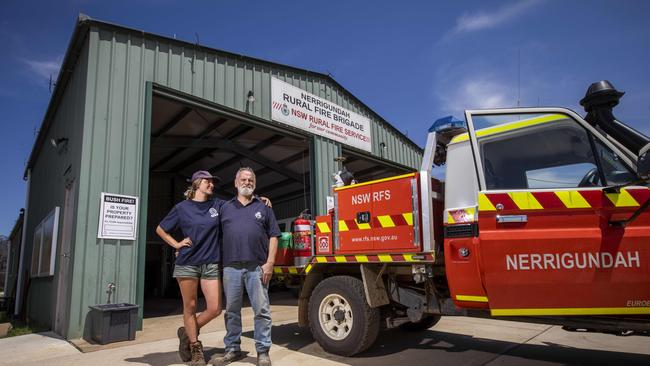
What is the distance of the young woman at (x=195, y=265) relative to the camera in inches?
159

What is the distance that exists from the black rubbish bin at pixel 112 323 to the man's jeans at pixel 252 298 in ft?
8.71

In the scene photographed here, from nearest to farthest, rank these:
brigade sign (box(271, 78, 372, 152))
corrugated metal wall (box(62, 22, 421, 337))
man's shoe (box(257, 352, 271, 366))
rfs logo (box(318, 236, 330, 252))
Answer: man's shoe (box(257, 352, 271, 366)), rfs logo (box(318, 236, 330, 252)), corrugated metal wall (box(62, 22, 421, 337)), brigade sign (box(271, 78, 372, 152))

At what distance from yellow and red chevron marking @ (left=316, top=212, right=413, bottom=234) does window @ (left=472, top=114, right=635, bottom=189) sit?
38.5 inches

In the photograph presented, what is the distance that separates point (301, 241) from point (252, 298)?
1779 mm

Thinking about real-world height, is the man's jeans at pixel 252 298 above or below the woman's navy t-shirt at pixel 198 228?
below

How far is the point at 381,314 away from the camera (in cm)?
473

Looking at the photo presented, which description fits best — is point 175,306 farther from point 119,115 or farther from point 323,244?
point 323,244

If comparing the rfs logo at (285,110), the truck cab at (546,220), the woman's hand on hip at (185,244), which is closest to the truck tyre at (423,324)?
the truck cab at (546,220)

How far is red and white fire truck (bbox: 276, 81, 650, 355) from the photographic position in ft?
10.9

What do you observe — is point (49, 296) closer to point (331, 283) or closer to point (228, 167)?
point (331, 283)

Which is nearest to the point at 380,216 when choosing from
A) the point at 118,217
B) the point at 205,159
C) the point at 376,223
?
the point at 376,223

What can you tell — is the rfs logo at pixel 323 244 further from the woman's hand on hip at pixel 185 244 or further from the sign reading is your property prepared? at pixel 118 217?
the sign reading is your property prepared? at pixel 118 217

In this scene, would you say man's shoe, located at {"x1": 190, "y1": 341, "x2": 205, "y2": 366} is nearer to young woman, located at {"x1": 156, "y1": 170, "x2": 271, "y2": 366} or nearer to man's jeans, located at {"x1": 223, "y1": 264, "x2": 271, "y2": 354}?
young woman, located at {"x1": 156, "y1": 170, "x2": 271, "y2": 366}

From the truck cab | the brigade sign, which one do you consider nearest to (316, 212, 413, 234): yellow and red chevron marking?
the truck cab
